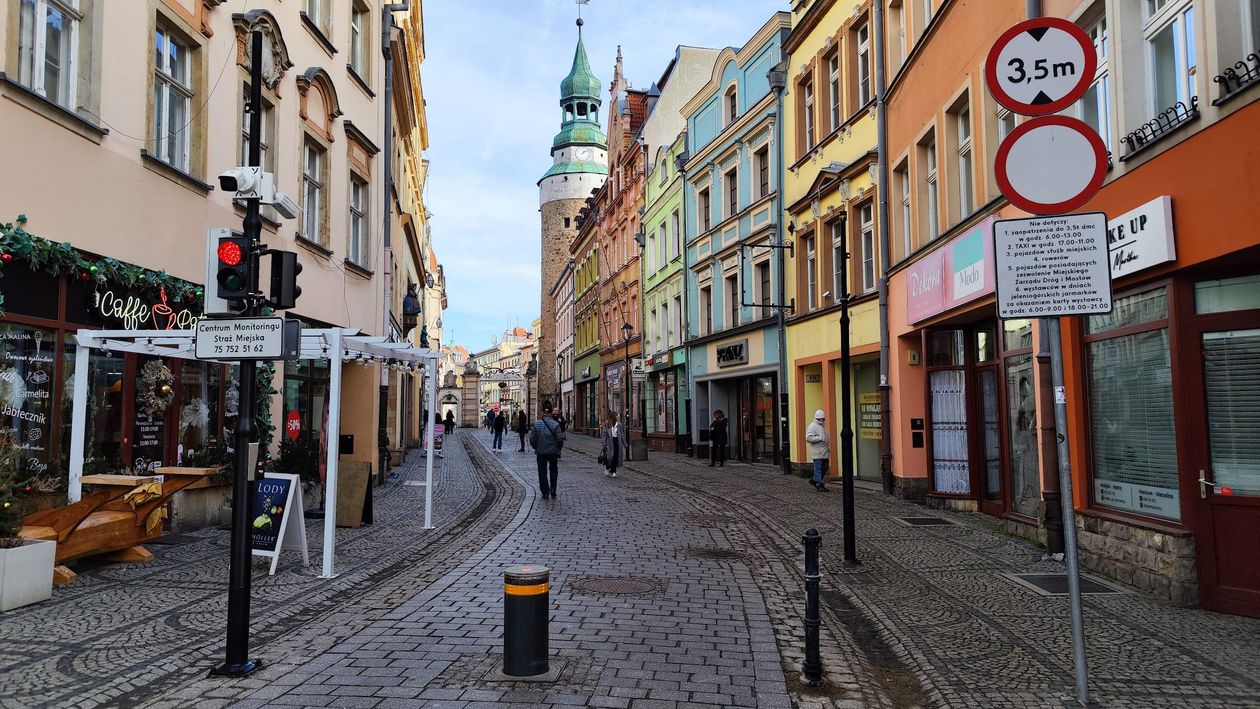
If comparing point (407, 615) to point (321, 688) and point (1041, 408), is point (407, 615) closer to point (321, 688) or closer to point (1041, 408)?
point (321, 688)

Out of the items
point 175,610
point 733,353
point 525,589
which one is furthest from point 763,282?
point 525,589

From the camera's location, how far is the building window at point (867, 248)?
18.2 meters

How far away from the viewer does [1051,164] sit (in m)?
4.95

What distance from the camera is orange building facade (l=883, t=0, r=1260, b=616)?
6.81 m

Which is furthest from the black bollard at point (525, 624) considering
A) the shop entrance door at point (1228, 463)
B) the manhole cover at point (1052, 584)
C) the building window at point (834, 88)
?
the building window at point (834, 88)

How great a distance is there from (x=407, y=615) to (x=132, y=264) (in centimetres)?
590

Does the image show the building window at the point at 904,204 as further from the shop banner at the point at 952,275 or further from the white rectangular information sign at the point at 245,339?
the white rectangular information sign at the point at 245,339

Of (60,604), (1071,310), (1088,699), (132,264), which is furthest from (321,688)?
(132,264)

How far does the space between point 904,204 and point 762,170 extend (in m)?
9.57

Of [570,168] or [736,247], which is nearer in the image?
[736,247]

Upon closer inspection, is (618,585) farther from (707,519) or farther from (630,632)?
(707,519)

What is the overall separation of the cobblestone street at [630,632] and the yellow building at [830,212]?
791 cm

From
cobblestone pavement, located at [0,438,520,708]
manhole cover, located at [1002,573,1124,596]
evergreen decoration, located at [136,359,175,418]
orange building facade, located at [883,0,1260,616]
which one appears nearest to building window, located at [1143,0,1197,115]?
orange building facade, located at [883,0,1260,616]

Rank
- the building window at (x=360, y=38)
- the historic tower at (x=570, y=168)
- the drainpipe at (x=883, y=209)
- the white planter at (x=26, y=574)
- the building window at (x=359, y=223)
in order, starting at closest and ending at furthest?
the white planter at (x=26, y=574) < the drainpipe at (x=883, y=209) < the building window at (x=360, y=38) < the building window at (x=359, y=223) < the historic tower at (x=570, y=168)
